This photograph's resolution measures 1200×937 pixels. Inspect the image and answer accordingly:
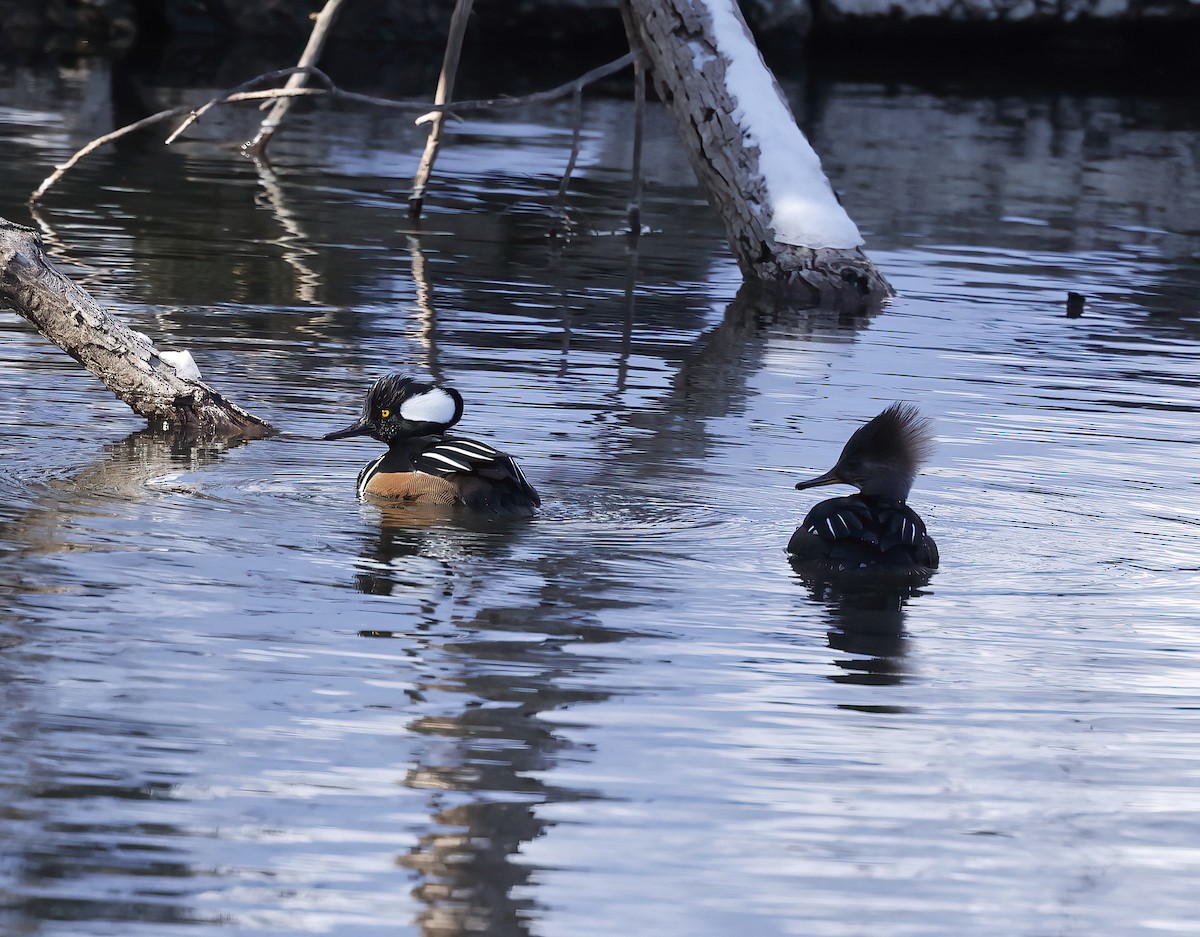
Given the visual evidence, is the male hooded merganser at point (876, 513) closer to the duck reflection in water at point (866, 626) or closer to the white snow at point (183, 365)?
the duck reflection in water at point (866, 626)

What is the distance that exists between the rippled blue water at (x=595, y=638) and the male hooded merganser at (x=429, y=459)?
14 centimetres

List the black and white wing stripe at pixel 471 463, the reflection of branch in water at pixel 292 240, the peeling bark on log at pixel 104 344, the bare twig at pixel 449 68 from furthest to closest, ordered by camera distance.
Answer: the bare twig at pixel 449 68 < the reflection of branch in water at pixel 292 240 < the peeling bark on log at pixel 104 344 < the black and white wing stripe at pixel 471 463

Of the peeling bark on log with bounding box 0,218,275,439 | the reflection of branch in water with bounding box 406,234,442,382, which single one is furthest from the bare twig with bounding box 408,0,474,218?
the peeling bark on log with bounding box 0,218,275,439

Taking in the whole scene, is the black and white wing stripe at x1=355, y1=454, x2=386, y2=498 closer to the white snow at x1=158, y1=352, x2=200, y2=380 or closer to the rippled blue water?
the rippled blue water

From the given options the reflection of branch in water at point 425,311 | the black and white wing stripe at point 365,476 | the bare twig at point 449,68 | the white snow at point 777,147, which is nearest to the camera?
the black and white wing stripe at point 365,476

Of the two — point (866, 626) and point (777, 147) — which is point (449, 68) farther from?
point (866, 626)

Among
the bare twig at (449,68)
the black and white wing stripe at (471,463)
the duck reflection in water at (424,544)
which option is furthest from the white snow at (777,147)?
the duck reflection in water at (424,544)

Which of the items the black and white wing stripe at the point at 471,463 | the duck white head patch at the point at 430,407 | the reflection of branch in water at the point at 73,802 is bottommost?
the reflection of branch in water at the point at 73,802

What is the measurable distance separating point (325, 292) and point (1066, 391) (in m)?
4.91

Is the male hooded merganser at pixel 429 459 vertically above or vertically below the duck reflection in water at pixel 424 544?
above

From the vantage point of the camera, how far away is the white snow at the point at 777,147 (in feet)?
45.9

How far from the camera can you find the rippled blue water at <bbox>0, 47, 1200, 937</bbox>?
4.35 m

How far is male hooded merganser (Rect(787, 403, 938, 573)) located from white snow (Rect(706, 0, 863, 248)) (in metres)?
6.98

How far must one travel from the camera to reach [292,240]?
15.2 metres
